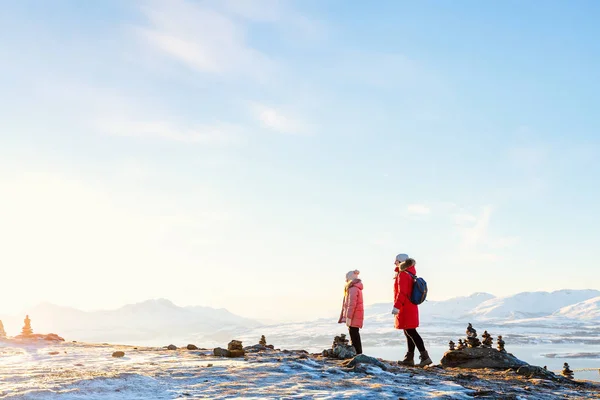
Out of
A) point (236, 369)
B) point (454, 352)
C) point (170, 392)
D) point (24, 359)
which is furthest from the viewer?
point (454, 352)

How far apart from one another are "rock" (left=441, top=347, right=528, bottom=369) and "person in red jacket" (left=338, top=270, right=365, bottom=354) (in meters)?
3.90

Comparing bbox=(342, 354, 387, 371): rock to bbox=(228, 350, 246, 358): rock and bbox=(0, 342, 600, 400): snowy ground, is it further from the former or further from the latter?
bbox=(228, 350, 246, 358): rock

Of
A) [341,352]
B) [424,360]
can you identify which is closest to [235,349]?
[341,352]

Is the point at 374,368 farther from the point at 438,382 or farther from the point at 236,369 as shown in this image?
the point at 236,369

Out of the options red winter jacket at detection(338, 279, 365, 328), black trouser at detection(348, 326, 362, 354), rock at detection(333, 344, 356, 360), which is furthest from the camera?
black trouser at detection(348, 326, 362, 354)

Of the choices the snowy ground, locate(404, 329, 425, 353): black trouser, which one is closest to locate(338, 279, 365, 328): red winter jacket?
locate(404, 329, 425, 353): black trouser

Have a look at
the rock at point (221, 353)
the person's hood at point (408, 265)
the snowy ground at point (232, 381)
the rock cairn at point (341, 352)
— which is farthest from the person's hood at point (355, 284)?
the rock at point (221, 353)

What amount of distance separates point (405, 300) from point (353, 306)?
5.11 feet

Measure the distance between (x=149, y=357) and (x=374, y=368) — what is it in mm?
6025

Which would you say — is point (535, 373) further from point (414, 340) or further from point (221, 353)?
point (221, 353)

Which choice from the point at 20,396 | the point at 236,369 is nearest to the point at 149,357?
the point at 236,369

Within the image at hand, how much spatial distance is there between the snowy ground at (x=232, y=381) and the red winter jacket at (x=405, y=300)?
2.07 m

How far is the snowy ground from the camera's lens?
705 centimetres

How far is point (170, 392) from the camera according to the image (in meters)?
7.14
